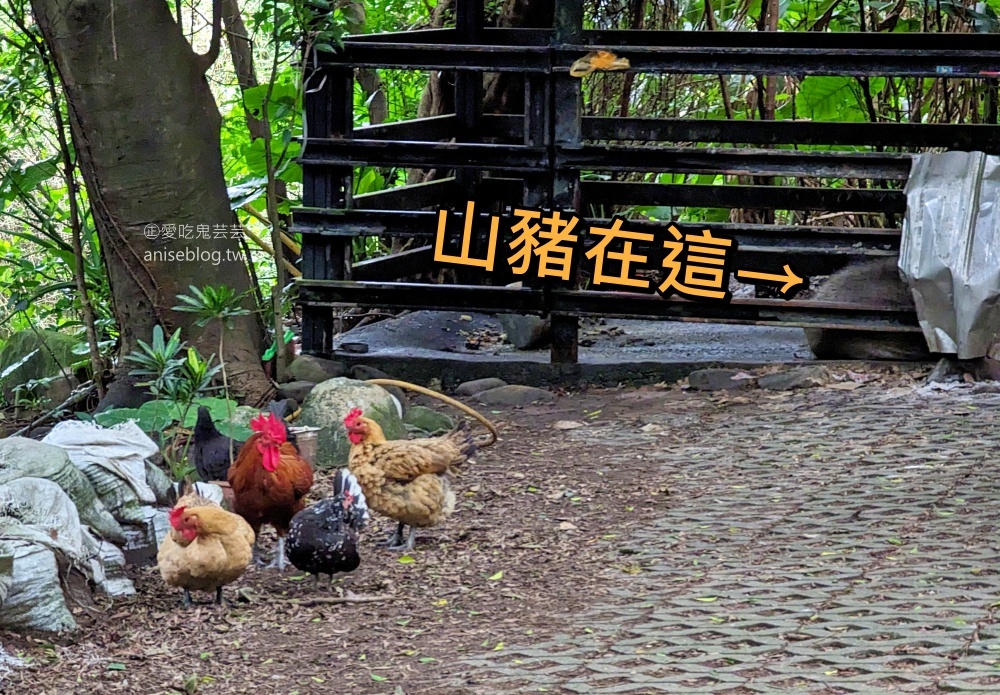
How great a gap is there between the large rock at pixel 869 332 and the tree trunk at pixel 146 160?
11.1 ft

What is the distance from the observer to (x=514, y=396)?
727 centimetres

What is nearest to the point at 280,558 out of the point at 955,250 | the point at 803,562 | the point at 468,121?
the point at 803,562

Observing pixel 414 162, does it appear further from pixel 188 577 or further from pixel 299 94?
pixel 188 577

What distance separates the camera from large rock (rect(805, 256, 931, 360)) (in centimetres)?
733

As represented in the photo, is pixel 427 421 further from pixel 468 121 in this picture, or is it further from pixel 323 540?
pixel 468 121

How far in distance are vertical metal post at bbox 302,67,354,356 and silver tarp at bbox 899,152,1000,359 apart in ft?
10.8

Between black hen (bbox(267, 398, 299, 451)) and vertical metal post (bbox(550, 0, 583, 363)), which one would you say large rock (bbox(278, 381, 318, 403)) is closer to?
black hen (bbox(267, 398, 299, 451))

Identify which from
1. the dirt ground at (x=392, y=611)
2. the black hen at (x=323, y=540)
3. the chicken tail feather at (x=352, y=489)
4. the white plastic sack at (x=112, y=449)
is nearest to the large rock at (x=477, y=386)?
the dirt ground at (x=392, y=611)

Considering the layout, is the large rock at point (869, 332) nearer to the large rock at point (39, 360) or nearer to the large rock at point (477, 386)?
the large rock at point (477, 386)

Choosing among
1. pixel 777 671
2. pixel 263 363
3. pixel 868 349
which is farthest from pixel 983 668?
pixel 263 363

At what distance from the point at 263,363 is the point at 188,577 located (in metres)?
3.05

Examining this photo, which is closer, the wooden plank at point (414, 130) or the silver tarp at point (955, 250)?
the silver tarp at point (955, 250)

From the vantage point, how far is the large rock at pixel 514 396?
725 centimetres

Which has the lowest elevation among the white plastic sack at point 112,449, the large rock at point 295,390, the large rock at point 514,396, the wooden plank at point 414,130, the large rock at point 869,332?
the large rock at point 514,396
